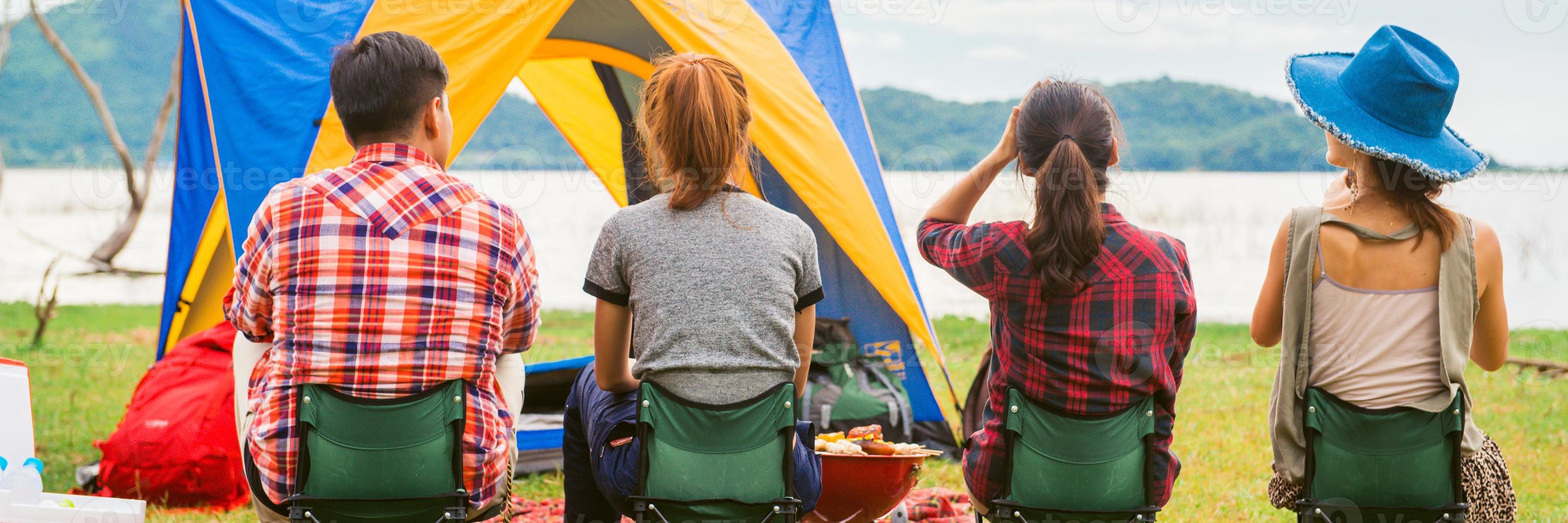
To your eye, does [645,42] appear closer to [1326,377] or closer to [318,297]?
[318,297]

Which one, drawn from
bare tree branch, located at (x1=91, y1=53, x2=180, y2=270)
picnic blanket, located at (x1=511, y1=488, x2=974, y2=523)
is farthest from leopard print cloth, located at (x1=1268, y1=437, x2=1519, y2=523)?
bare tree branch, located at (x1=91, y1=53, x2=180, y2=270)

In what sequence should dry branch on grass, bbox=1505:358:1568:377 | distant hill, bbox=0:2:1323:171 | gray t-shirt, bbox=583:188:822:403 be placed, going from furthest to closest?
distant hill, bbox=0:2:1323:171
dry branch on grass, bbox=1505:358:1568:377
gray t-shirt, bbox=583:188:822:403

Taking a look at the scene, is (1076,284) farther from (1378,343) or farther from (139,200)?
(139,200)

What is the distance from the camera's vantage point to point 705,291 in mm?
1912

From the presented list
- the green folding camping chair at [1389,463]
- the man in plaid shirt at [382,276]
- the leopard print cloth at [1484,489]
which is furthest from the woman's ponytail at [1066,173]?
the man in plaid shirt at [382,276]

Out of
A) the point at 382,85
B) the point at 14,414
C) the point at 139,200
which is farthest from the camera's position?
the point at 139,200

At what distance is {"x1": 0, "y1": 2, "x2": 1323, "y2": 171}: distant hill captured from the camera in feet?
111

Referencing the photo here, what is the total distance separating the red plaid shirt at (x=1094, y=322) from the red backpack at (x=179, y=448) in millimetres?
2398

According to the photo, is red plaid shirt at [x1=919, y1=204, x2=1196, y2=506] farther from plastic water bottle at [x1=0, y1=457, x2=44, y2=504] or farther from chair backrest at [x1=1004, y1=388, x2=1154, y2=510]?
plastic water bottle at [x1=0, y1=457, x2=44, y2=504]

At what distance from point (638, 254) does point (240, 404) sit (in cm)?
82

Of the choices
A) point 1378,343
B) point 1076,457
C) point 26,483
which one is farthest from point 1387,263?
point 26,483

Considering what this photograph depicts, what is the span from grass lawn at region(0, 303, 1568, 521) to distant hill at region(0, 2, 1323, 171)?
2467 cm

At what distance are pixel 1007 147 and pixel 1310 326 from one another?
2.13 feet

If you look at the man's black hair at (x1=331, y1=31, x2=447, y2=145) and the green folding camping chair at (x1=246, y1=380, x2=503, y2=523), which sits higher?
the man's black hair at (x1=331, y1=31, x2=447, y2=145)
